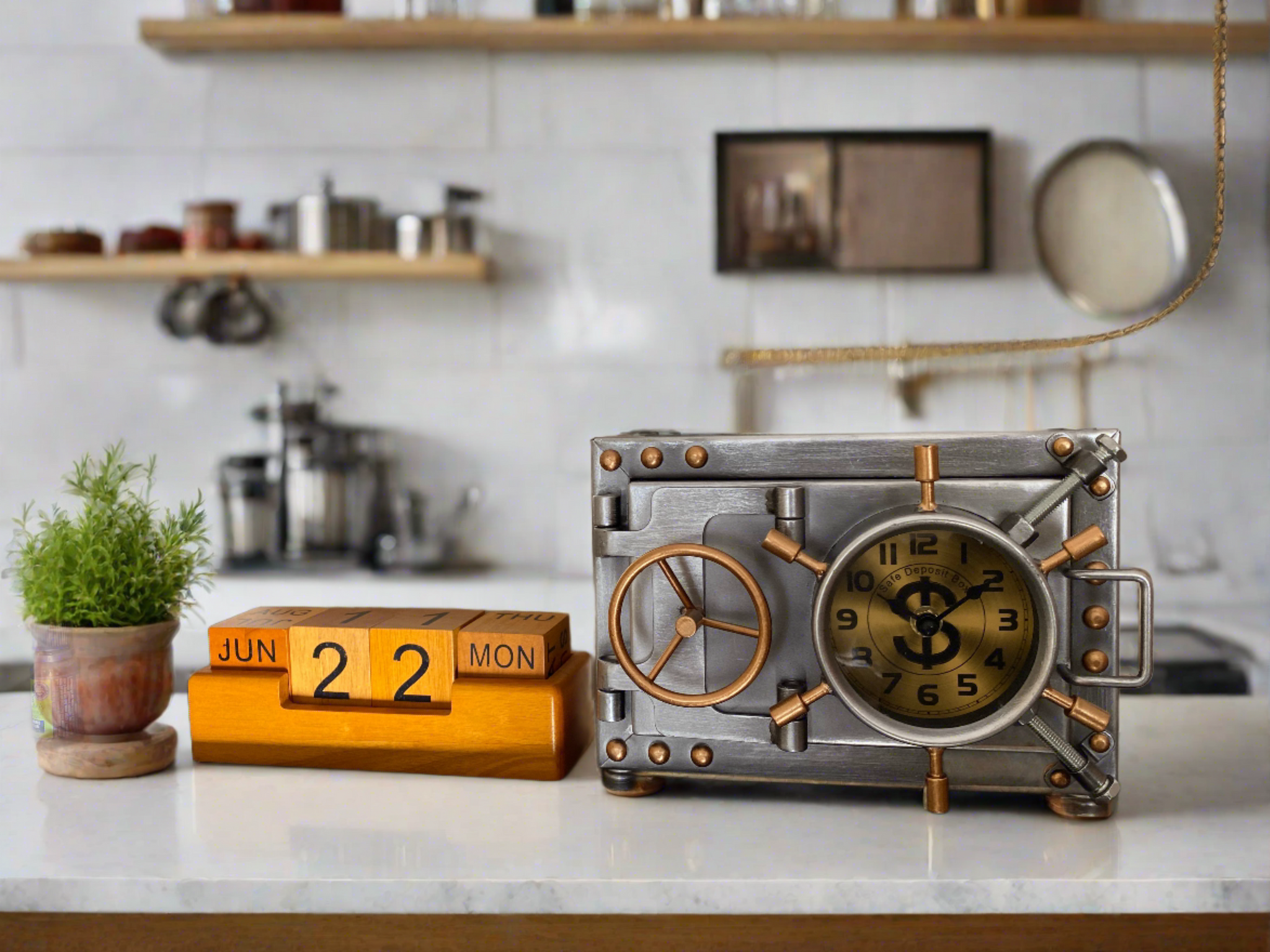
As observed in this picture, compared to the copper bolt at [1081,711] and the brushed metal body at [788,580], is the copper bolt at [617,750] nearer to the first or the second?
the brushed metal body at [788,580]

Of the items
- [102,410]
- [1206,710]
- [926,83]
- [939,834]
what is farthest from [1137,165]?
[102,410]

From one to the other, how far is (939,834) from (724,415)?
2.05m

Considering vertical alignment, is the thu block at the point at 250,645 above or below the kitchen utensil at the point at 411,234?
below

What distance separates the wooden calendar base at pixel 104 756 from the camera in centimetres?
92

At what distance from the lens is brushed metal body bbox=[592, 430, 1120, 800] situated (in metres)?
0.81

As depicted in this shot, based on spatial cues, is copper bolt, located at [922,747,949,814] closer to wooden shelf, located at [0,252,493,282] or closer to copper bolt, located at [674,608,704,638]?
copper bolt, located at [674,608,704,638]

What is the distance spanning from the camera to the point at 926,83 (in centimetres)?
276

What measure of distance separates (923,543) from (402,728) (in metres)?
0.45

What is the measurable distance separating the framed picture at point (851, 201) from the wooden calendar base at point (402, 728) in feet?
6.47

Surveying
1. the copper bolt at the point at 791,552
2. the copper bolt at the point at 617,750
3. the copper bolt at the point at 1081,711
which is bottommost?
the copper bolt at the point at 617,750

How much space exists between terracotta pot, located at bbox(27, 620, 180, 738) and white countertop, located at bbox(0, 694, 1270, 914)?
0.05 meters

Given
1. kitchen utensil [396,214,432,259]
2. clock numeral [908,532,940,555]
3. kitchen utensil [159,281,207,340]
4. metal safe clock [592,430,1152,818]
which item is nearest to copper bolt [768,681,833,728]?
metal safe clock [592,430,1152,818]

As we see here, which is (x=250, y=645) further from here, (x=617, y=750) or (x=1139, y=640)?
(x=1139, y=640)

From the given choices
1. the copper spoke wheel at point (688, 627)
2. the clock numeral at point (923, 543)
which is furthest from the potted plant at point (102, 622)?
the clock numeral at point (923, 543)
